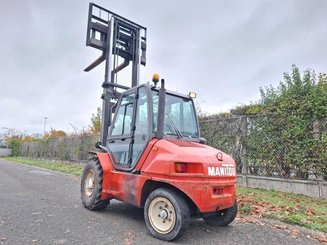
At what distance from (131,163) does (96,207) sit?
4.55ft

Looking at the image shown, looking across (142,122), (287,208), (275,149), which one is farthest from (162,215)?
(275,149)

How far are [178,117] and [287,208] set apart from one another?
116 inches

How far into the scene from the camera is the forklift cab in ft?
13.5

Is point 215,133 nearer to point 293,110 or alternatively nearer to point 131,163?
point 293,110

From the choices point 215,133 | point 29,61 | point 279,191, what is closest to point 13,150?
point 29,61

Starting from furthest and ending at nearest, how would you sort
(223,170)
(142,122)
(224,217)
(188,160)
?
(142,122), (224,217), (223,170), (188,160)

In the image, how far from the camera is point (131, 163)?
419cm

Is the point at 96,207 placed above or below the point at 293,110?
below

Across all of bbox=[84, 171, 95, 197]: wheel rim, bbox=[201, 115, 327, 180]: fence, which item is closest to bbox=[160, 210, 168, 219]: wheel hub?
bbox=[84, 171, 95, 197]: wheel rim

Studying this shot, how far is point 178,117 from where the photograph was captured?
4516mm

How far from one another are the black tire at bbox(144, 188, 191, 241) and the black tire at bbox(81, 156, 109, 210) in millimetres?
1420

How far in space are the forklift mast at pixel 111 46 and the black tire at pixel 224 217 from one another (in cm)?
272

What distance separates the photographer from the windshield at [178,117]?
4.19m

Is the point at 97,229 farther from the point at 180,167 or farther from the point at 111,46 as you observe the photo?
the point at 111,46
